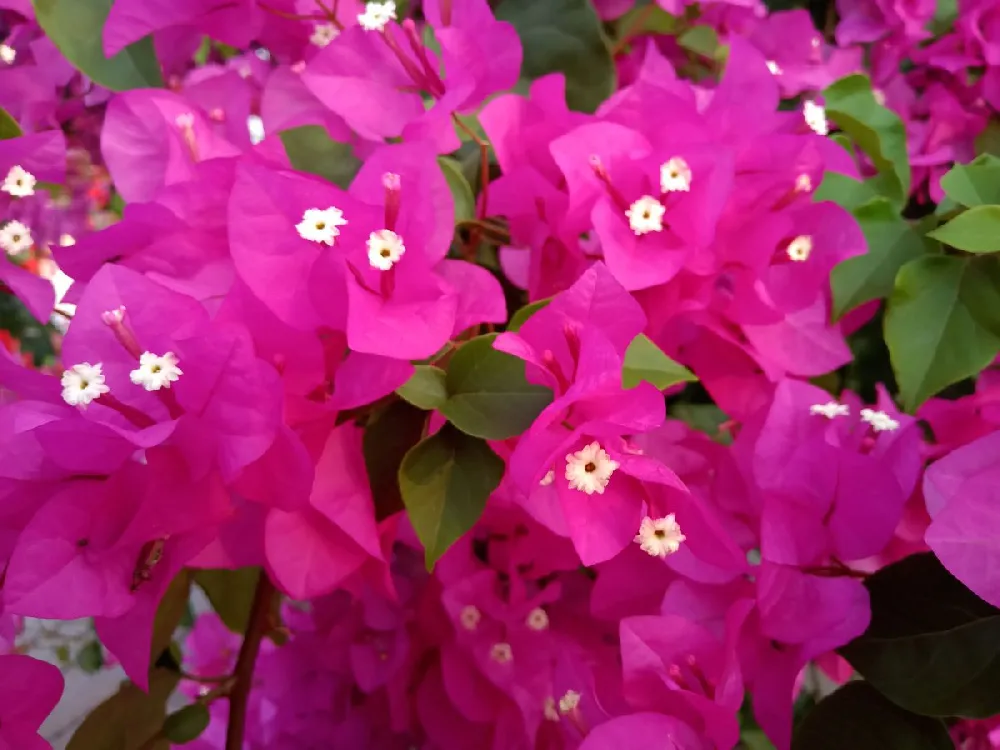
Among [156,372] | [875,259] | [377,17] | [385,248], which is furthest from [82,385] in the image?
[875,259]

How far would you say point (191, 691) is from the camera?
88 cm

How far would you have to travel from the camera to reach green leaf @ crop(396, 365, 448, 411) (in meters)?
0.40

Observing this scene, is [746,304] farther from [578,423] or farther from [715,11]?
[715,11]

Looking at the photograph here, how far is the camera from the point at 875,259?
0.54m

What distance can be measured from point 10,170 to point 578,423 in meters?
0.37

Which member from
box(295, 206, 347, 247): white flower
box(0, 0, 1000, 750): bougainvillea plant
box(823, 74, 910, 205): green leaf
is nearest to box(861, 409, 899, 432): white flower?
box(0, 0, 1000, 750): bougainvillea plant

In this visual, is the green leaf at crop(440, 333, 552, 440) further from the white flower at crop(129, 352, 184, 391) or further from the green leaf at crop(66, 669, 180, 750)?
the green leaf at crop(66, 669, 180, 750)

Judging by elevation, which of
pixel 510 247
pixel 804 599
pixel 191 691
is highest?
pixel 510 247

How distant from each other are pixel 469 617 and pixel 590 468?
0.74ft

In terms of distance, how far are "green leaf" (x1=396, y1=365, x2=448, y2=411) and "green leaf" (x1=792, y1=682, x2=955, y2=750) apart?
28 centimetres

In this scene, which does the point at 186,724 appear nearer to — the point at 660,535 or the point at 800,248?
the point at 660,535

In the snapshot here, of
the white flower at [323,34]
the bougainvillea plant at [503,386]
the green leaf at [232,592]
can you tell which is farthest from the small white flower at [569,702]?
the white flower at [323,34]

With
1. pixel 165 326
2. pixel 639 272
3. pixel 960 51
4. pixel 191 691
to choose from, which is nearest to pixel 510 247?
pixel 639 272

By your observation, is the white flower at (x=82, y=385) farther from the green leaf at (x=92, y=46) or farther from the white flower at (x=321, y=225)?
the green leaf at (x=92, y=46)
